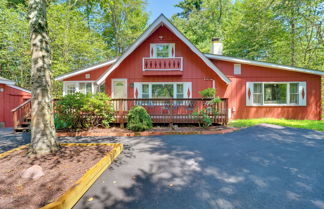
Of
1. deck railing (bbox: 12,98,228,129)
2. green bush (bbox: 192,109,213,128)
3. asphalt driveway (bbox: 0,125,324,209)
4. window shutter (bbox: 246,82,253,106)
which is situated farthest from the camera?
window shutter (bbox: 246,82,253,106)

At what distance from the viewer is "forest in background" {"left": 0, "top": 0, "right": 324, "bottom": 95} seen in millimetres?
13242

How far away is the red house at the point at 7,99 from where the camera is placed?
359 inches

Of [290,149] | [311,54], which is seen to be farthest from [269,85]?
[311,54]

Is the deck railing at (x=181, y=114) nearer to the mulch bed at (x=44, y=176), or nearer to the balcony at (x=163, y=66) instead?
the balcony at (x=163, y=66)

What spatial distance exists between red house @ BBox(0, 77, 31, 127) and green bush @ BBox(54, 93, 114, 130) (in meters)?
5.21

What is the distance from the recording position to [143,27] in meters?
22.1

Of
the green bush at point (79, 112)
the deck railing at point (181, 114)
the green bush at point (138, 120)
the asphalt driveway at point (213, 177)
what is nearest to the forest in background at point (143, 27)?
the green bush at point (79, 112)

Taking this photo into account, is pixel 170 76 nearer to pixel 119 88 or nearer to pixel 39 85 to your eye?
pixel 119 88

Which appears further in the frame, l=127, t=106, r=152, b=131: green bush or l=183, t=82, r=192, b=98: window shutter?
l=183, t=82, r=192, b=98: window shutter

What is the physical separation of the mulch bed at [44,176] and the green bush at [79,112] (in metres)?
2.92

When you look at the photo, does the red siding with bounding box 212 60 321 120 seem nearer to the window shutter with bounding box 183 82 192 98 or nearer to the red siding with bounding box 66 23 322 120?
the red siding with bounding box 66 23 322 120

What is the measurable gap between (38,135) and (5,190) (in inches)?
62.5

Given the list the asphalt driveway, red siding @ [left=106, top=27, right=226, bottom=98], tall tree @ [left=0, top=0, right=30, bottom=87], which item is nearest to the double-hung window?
red siding @ [left=106, top=27, right=226, bottom=98]

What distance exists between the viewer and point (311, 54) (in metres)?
15.3
